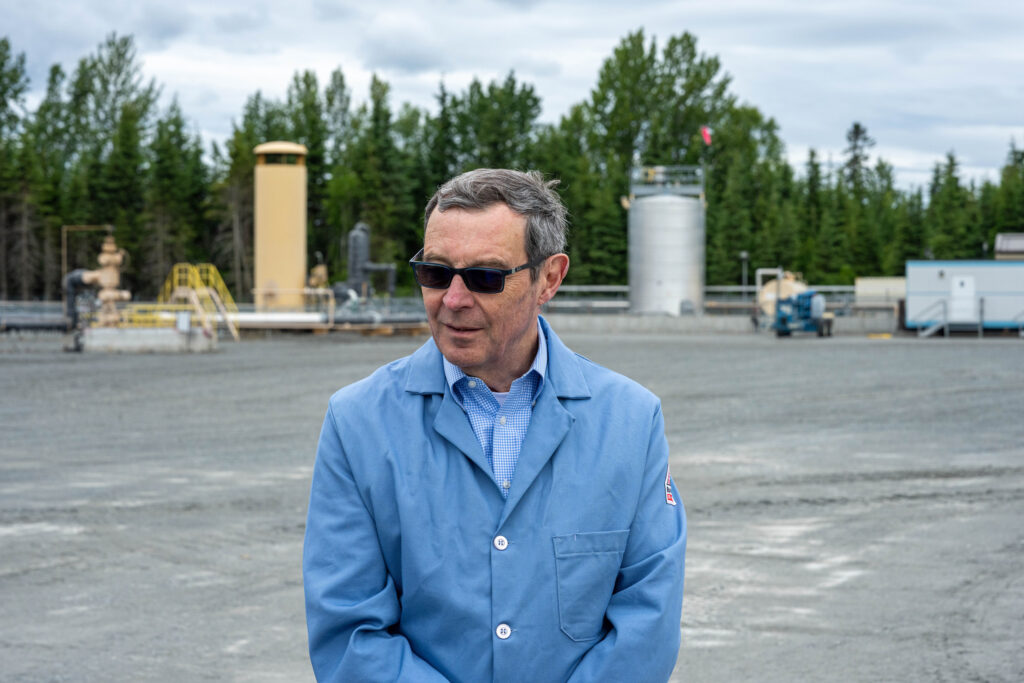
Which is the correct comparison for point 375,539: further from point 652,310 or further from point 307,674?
point 652,310

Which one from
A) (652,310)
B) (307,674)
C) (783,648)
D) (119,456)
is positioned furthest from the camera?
(652,310)

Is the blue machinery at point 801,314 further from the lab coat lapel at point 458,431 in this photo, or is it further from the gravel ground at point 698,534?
the lab coat lapel at point 458,431

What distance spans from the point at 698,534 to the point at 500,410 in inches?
235

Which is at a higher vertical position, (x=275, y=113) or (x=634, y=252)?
(x=275, y=113)

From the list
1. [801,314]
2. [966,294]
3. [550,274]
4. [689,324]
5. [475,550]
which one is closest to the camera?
[475,550]

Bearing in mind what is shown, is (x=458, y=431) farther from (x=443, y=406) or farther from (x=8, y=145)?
(x=8, y=145)

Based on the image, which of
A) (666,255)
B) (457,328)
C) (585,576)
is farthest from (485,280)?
(666,255)

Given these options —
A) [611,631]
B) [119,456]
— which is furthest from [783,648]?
[119,456]

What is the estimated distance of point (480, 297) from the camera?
269 centimetres

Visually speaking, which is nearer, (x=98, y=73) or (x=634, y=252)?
(x=634, y=252)

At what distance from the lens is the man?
8.52 ft

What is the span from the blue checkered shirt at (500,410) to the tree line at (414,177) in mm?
67331

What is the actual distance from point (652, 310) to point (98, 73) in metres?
49.9

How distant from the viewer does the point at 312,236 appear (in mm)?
79562
